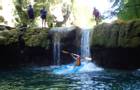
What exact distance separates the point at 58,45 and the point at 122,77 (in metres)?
10.0

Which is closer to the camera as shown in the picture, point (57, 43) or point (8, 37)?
point (8, 37)

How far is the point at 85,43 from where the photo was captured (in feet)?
96.6

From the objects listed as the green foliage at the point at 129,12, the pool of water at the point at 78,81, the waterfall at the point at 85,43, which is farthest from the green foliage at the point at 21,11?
the pool of water at the point at 78,81

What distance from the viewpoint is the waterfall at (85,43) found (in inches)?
1151

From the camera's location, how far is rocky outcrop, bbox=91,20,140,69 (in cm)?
2388

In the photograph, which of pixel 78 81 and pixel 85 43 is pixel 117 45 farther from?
pixel 78 81

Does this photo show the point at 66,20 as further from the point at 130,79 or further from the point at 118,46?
the point at 130,79

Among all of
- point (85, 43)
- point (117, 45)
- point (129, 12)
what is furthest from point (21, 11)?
point (117, 45)

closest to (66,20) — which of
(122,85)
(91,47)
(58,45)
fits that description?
(58,45)

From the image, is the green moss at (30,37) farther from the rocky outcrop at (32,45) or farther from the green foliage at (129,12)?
the green foliage at (129,12)

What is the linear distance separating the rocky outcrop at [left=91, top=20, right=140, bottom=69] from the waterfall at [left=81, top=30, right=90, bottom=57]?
8.01 feet

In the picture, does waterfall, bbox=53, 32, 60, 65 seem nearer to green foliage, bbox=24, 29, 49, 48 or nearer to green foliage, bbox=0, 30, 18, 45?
green foliage, bbox=24, 29, 49, 48

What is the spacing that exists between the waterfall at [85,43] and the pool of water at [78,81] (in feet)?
17.3

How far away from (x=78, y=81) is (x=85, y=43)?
9.81 meters
